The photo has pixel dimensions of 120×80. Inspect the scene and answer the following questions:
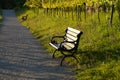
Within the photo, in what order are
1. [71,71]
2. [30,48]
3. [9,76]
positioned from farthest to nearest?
1. [30,48]
2. [71,71]
3. [9,76]

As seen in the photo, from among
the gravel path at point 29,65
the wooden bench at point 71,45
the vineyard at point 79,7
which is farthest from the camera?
the vineyard at point 79,7

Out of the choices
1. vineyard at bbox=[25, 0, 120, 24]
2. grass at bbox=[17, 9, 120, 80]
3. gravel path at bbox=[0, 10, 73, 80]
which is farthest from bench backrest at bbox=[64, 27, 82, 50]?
vineyard at bbox=[25, 0, 120, 24]

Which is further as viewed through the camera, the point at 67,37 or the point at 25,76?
the point at 67,37

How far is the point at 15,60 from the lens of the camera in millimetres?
11234

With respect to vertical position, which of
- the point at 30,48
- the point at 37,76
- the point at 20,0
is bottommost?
the point at 20,0

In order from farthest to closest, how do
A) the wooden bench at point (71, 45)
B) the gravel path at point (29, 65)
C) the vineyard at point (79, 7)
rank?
the vineyard at point (79, 7), the wooden bench at point (71, 45), the gravel path at point (29, 65)

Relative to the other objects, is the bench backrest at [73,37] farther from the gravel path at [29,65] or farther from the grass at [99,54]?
the gravel path at [29,65]

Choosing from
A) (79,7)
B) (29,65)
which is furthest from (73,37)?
(79,7)

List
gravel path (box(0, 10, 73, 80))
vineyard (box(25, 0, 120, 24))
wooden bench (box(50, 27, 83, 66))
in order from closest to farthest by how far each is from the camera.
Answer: gravel path (box(0, 10, 73, 80))
wooden bench (box(50, 27, 83, 66))
vineyard (box(25, 0, 120, 24))

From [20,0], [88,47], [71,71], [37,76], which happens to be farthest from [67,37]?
[20,0]

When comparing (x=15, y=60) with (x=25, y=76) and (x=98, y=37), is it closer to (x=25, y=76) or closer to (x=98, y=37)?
(x=25, y=76)

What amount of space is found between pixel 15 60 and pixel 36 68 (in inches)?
57.5

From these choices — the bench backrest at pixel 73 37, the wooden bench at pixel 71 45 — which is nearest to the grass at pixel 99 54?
the wooden bench at pixel 71 45

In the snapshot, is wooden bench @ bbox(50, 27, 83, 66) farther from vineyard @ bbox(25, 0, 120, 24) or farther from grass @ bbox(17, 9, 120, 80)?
vineyard @ bbox(25, 0, 120, 24)
